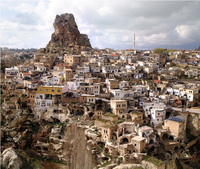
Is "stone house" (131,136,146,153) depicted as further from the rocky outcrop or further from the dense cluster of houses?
the rocky outcrop

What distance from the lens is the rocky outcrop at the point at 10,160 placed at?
22672 millimetres

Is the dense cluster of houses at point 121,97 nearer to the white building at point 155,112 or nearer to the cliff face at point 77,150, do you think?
the white building at point 155,112

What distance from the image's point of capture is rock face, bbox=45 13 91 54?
64562 millimetres

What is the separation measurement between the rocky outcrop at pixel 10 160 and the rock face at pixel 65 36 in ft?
142

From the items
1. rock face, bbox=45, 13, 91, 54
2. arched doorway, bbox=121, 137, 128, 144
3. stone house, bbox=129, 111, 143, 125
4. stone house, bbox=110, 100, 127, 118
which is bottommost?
arched doorway, bbox=121, 137, 128, 144

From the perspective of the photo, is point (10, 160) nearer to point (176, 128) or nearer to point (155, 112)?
point (155, 112)

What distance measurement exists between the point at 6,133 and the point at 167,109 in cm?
2324

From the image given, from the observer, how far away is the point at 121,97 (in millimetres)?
33969

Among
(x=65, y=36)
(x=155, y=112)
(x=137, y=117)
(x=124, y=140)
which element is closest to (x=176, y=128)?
(x=155, y=112)

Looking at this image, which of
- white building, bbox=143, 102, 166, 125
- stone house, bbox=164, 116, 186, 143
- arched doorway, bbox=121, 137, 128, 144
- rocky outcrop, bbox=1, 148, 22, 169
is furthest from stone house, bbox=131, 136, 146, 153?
rocky outcrop, bbox=1, 148, 22, 169

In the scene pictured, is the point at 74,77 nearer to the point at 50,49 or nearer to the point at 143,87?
the point at 143,87

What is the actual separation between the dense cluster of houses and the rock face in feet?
48.8

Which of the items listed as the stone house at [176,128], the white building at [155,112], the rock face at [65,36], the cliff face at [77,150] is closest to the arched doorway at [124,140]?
the cliff face at [77,150]

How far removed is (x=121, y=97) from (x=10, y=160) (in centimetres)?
1882
